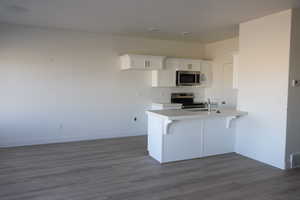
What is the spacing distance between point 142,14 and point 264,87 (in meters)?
2.45

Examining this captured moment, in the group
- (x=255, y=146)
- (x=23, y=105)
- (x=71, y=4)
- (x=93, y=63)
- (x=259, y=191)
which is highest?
(x=71, y=4)

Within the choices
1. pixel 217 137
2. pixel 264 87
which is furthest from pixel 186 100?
pixel 264 87

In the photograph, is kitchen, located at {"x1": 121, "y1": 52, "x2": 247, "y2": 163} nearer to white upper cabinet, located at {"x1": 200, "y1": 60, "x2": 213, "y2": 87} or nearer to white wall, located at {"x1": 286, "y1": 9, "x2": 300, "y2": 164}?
white wall, located at {"x1": 286, "y1": 9, "x2": 300, "y2": 164}

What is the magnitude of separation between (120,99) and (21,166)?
9.20ft

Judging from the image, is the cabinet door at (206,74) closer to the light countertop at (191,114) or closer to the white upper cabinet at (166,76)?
the white upper cabinet at (166,76)

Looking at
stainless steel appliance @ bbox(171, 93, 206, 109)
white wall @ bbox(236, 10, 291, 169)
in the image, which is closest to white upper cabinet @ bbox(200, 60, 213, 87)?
stainless steel appliance @ bbox(171, 93, 206, 109)

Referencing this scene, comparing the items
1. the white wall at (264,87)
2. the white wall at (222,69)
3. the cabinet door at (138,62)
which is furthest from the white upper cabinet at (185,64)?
the white wall at (264,87)

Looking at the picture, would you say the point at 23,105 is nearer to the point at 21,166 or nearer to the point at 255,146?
the point at 21,166

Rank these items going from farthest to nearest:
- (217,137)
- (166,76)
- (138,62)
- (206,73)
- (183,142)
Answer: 1. (206,73)
2. (166,76)
3. (138,62)
4. (217,137)
5. (183,142)

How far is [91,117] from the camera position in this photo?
578 cm

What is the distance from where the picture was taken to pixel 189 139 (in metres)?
4.29

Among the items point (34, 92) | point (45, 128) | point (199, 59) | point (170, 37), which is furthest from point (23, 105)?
point (199, 59)

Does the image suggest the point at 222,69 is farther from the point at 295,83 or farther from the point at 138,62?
the point at 295,83

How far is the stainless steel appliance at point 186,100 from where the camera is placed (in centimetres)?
656
